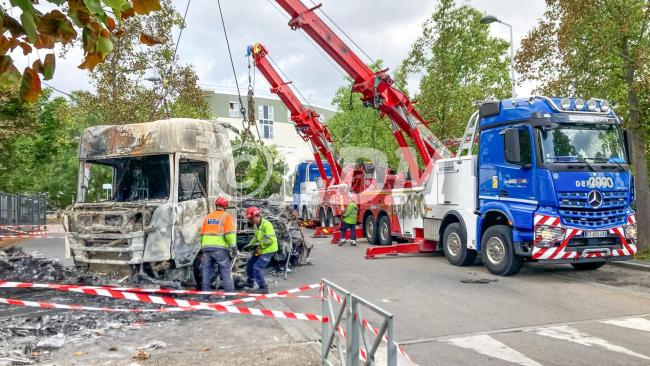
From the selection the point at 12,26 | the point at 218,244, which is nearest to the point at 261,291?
the point at 218,244

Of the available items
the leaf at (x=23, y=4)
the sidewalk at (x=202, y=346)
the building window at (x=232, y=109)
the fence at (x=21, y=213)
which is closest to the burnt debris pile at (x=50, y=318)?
the sidewalk at (x=202, y=346)

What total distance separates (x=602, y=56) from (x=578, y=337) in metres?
8.57

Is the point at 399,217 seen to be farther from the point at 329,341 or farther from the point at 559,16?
the point at 329,341

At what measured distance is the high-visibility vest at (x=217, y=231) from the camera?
304 inches

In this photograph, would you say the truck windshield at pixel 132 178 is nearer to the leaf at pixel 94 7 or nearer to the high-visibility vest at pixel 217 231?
the high-visibility vest at pixel 217 231

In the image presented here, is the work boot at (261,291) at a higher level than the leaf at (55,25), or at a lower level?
lower

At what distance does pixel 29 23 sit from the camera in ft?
7.20

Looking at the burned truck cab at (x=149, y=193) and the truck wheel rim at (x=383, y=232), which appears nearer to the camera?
the burned truck cab at (x=149, y=193)

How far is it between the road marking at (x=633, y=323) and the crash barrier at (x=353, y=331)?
355 cm

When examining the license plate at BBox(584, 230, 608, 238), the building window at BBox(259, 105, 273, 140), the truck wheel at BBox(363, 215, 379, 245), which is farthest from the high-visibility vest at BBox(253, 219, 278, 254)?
the building window at BBox(259, 105, 273, 140)

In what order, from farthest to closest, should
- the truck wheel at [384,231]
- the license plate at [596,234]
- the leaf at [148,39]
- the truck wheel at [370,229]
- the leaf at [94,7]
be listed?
the truck wheel at [370,229] < the truck wheel at [384,231] < the license plate at [596,234] < the leaf at [148,39] < the leaf at [94,7]

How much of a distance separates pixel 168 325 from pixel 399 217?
8800 mm

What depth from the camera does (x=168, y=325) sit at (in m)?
6.45

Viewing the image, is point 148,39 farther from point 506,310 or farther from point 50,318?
point 506,310
